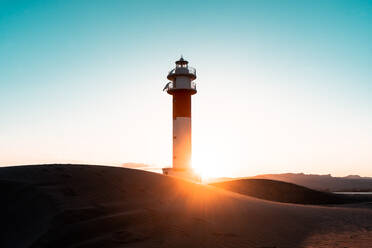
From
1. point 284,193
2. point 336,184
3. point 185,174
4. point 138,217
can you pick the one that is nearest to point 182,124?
point 185,174

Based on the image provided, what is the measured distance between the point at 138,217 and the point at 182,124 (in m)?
20.0

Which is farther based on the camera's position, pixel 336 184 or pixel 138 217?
pixel 336 184

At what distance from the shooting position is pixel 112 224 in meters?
7.80

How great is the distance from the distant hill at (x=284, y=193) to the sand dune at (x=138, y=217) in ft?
34.3

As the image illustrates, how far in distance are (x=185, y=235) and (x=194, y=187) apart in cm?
556

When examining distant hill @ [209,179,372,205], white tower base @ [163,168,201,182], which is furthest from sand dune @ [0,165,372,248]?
white tower base @ [163,168,201,182]

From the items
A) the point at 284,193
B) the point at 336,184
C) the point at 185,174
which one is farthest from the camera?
the point at 336,184

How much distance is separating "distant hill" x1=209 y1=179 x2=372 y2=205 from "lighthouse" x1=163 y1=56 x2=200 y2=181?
4785mm

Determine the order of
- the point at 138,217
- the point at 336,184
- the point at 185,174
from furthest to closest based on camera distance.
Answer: the point at 336,184 < the point at 185,174 < the point at 138,217

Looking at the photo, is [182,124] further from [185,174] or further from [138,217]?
[138,217]

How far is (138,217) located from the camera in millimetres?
8320

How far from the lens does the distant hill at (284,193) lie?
22328 millimetres

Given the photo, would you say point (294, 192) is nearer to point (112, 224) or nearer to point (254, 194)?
point (254, 194)

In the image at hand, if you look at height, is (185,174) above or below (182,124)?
below
